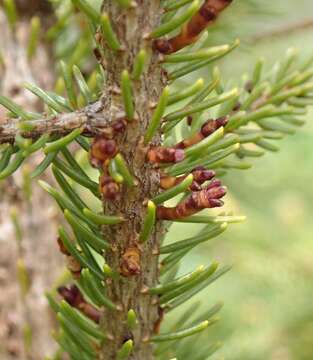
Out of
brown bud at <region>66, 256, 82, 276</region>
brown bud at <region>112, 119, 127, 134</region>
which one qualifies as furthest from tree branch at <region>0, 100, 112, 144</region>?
brown bud at <region>66, 256, 82, 276</region>

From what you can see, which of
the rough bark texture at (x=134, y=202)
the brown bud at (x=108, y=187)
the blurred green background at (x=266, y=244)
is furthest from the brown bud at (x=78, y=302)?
the blurred green background at (x=266, y=244)

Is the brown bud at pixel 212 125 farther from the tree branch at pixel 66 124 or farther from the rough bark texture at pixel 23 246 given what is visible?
the rough bark texture at pixel 23 246

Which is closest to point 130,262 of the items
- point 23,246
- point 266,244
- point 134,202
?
point 134,202

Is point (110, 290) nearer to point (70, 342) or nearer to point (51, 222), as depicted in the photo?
point (70, 342)

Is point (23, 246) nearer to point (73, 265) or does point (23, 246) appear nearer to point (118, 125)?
point (73, 265)

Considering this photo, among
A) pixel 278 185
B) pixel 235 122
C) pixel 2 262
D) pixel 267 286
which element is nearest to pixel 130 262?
pixel 235 122

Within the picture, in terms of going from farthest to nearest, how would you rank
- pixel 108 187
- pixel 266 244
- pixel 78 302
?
pixel 266 244 < pixel 78 302 < pixel 108 187

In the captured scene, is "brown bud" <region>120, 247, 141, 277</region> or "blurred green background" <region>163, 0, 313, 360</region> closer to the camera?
"brown bud" <region>120, 247, 141, 277</region>

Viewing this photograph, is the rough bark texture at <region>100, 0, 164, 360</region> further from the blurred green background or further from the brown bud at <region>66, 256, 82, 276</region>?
the blurred green background
